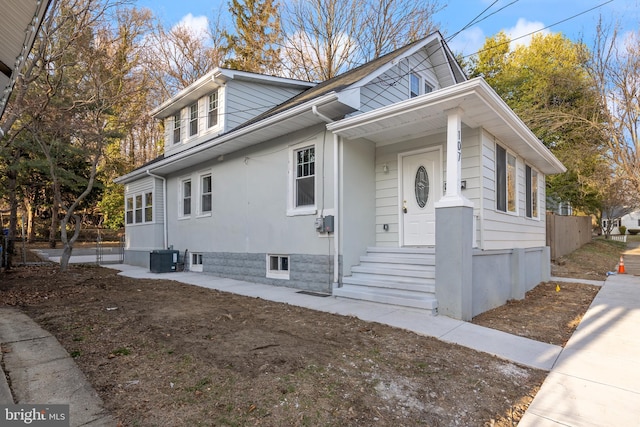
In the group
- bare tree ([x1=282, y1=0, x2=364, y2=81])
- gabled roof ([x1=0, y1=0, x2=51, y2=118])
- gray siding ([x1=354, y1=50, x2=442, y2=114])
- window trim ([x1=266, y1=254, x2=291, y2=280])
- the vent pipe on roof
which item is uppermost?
bare tree ([x1=282, y1=0, x2=364, y2=81])

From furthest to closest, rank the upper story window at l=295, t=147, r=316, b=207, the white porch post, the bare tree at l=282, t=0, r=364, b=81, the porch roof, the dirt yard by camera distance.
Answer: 1. the bare tree at l=282, t=0, r=364, b=81
2. the upper story window at l=295, t=147, r=316, b=207
3. the white porch post
4. the porch roof
5. the dirt yard

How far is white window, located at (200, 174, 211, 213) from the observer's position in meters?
10.4

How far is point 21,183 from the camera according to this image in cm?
1738

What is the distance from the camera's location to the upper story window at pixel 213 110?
11.0 metres

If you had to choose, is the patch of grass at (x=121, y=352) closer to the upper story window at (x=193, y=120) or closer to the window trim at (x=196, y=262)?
the window trim at (x=196, y=262)

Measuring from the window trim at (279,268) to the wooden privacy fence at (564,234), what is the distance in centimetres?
955

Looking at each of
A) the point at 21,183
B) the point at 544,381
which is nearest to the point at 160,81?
the point at 21,183

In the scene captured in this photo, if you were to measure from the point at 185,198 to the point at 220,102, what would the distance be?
324cm

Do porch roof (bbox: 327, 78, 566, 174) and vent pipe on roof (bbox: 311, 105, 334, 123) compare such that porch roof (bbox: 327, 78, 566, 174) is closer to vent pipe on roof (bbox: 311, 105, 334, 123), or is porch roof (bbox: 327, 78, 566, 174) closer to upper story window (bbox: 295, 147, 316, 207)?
vent pipe on roof (bbox: 311, 105, 334, 123)

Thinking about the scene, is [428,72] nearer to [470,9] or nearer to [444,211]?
[470,9]

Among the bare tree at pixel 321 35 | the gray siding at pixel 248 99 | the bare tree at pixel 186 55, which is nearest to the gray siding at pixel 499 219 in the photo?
the gray siding at pixel 248 99

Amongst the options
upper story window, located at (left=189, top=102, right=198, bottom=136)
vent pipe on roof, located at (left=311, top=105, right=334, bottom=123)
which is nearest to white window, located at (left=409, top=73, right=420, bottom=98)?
vent pipe on roof, located at (left=311, top=105, right=334, bottom=123)

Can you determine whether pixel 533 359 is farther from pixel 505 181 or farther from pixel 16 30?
pixel 16 30

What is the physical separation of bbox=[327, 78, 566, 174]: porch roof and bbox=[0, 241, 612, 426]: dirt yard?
3.18 m
